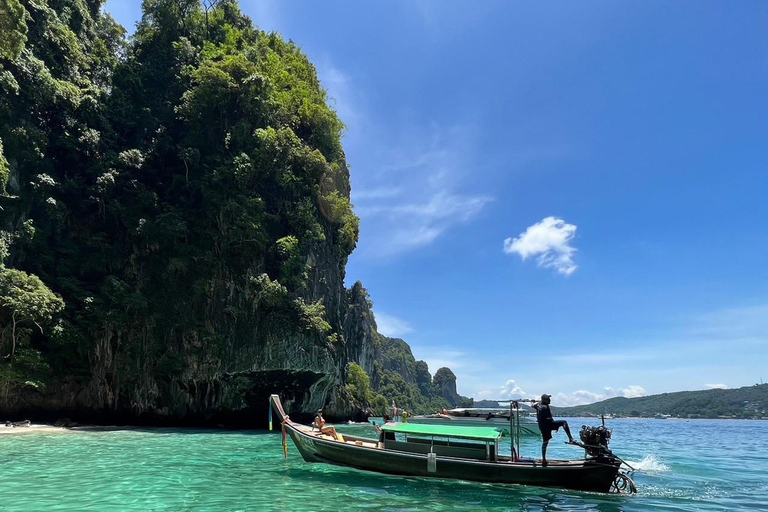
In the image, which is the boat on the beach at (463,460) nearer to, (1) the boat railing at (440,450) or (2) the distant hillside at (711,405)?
(1) the boat railing at (440,450)

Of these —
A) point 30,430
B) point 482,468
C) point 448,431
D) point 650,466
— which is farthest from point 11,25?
point 650,466

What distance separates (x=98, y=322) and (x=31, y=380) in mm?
4792

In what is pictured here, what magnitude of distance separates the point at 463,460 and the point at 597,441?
363 centimetres

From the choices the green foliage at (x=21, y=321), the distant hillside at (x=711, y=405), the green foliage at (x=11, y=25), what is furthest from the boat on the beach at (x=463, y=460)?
the distant hillside at (x=711, y=405)

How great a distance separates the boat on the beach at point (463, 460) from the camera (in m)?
11.4

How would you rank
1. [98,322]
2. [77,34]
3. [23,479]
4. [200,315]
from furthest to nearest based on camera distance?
[77,34]
[200,315]
[98,322]
[23,479]

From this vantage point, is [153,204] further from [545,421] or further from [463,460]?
[545,421]

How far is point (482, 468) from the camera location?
38.5 ft

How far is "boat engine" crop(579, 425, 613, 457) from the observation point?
11.4 metres

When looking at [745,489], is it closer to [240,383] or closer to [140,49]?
[240,383]

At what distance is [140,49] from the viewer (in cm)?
4112

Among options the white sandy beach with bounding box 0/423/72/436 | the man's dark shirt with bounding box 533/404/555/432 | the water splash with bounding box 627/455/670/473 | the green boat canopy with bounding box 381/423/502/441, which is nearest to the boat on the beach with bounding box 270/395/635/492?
the green boat canopy with bounding box 381/423/502/441

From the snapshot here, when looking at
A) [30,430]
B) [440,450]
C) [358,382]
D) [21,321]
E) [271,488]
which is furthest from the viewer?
[358,382]

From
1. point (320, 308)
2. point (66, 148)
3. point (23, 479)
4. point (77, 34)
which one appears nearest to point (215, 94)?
point (66, 148)
